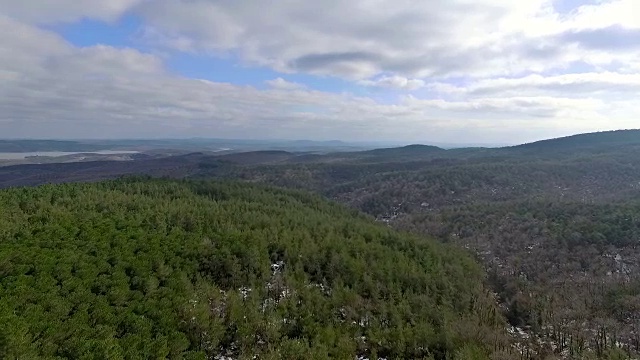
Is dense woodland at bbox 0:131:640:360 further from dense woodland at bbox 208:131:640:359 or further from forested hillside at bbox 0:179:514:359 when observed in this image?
dense woodland at bbox 208:131:640:359

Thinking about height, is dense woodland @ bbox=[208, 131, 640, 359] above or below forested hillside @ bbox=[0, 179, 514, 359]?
below

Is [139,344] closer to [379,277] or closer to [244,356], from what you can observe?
[244,356]

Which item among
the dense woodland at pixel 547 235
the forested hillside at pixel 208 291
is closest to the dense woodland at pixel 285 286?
the forested hillside at pixel 208 291

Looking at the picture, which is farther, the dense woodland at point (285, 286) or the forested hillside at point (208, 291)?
the dense woodland at point (285, 286)

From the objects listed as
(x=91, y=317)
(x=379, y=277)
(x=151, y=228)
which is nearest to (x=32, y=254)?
(x=91, y=317)

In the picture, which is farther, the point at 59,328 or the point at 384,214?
the point at 384,214

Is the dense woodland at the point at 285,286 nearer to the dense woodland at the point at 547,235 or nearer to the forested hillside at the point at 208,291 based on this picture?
the forested hillside at the point at 208,291

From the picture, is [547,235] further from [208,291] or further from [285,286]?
[208,291]

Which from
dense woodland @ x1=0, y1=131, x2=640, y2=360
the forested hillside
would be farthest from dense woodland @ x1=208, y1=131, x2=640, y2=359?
the forested hillside
